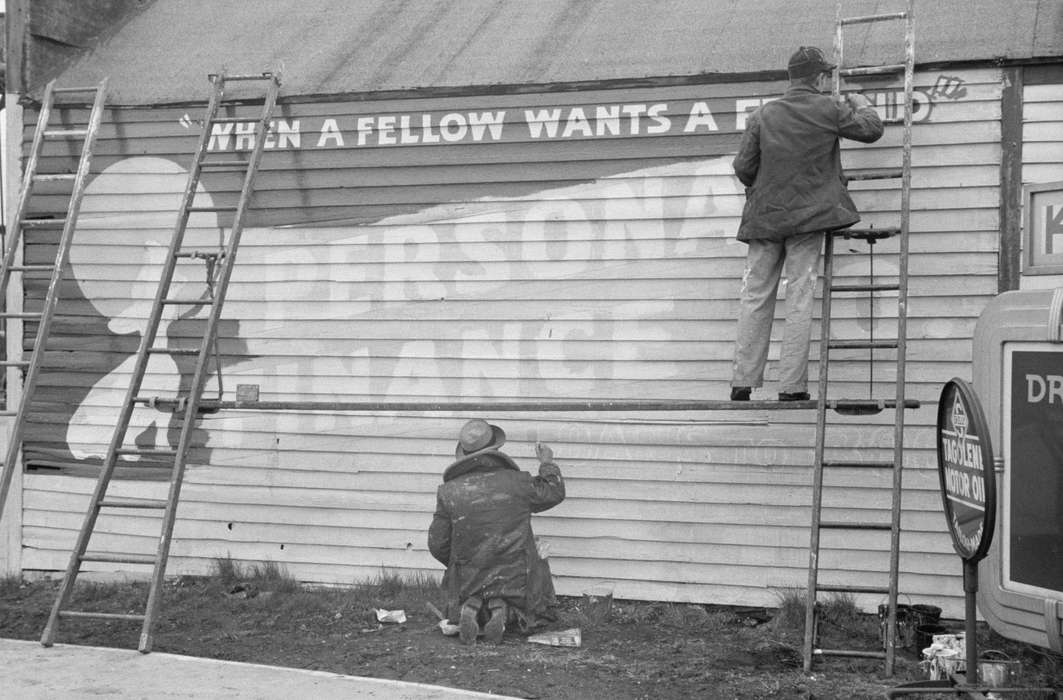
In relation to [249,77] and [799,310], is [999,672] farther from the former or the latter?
[249,77]

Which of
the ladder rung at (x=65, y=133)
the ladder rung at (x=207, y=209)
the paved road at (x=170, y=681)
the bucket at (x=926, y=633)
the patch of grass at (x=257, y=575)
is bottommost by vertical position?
the paved road at (x=170, y=681)

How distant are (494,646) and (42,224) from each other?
14.6 ft

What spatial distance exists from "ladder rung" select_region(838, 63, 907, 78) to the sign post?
112 inches

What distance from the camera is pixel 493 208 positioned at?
8031 mm

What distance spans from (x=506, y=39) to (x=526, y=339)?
7.17 ft

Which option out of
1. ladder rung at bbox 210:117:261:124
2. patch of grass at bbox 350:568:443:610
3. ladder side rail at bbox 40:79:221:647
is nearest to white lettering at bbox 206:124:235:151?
ladder rung at bbox 210:117:261:124

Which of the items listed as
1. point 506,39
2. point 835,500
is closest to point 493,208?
point 506,39

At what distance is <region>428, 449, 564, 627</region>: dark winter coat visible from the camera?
280 inches

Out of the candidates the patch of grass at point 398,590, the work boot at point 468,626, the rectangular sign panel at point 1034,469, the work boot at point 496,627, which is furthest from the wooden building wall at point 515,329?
the rectangular sign panel at point 1034,469

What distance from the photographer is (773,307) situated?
22.2 ft

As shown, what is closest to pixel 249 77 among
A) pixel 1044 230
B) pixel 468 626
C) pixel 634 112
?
pixel 634 112

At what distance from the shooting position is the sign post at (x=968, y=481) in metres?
4.25

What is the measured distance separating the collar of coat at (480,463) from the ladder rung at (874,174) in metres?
2.56

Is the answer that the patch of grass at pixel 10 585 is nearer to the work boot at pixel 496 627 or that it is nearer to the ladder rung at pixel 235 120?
the ladder rung at pixel 235 120
